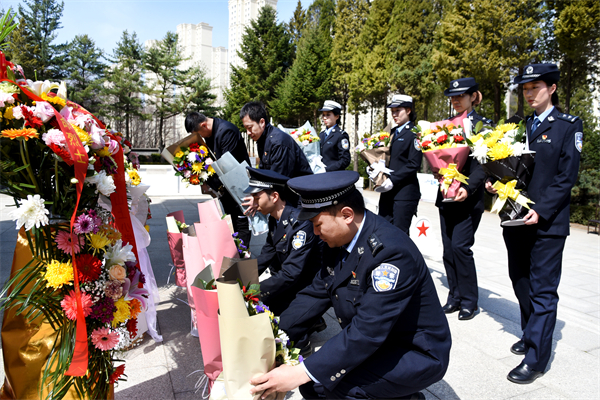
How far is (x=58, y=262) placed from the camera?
202 centimetres

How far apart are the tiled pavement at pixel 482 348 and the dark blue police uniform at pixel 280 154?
1532 millimetres

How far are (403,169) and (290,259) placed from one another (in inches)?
93.7

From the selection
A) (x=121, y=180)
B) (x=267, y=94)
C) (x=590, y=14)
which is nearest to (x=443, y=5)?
(x=590, y=14)

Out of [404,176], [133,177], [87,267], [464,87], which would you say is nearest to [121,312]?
[87,267]

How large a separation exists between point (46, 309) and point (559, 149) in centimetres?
334

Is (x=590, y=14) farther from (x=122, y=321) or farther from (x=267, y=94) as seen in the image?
(x=267, y=94)

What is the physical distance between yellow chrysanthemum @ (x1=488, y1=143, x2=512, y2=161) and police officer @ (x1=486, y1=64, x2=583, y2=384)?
0.23 meters

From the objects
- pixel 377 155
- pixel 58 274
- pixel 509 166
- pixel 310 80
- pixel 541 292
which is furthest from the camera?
pixel 310 80

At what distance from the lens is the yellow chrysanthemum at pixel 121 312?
2119 mm

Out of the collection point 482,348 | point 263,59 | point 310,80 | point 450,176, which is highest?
point 263,59

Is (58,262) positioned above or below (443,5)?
below

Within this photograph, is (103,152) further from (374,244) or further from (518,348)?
(518,348)

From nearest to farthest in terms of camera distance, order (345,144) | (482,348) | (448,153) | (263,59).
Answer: (482,348) < (448,153) < (345,144) < (263,59)

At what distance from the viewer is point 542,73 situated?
303 centimetres
